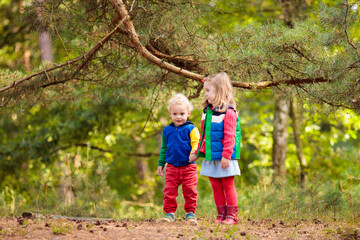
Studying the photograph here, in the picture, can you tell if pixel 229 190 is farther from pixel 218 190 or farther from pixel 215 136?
pixel 215 136

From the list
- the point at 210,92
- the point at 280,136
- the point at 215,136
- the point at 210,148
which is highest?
the point at 210,92

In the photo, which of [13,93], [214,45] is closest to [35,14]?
[13,93]

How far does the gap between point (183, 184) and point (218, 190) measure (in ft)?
1.25

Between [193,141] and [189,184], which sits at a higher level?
[193,141]

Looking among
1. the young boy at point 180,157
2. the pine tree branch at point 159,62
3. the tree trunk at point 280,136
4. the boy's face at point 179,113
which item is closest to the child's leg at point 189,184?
the young boy at point 180,157

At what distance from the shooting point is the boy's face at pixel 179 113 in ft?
13.1

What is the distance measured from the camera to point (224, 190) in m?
3.88

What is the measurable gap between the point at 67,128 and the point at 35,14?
16.6 feet

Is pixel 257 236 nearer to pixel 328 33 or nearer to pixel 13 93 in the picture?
pixel 328 33

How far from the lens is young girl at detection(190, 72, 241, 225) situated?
3.67 meters

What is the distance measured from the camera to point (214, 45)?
454cm

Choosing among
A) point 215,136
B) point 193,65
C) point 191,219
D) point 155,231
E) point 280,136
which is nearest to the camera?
point 155,231

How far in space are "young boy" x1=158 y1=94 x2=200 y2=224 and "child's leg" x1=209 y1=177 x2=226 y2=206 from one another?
22cm

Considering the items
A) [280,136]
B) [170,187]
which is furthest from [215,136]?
[280,136]
